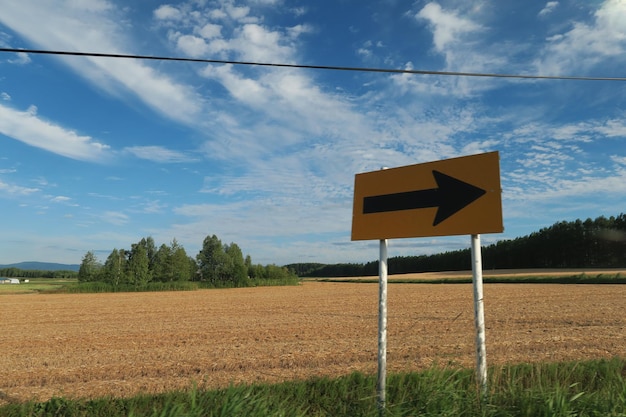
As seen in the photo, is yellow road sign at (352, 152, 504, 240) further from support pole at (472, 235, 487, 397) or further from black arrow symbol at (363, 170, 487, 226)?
support pole at (472, 235, 487, 397)

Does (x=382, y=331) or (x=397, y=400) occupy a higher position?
(x=382, y=331)

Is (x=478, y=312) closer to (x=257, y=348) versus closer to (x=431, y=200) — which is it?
(x=431, y=200)

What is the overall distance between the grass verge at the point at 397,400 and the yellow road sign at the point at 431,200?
1.59m

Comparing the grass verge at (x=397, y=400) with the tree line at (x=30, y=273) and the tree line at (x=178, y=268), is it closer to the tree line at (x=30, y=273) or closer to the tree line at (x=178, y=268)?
the tree line at (x=178, y=268)

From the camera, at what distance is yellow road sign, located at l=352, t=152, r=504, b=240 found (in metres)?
4.46

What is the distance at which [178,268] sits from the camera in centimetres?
7088

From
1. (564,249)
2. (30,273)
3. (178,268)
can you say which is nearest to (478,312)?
(178,268)

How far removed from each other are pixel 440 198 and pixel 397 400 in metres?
2.18

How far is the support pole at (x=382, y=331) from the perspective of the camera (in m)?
4.34

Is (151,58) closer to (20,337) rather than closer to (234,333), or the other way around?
(234,333)

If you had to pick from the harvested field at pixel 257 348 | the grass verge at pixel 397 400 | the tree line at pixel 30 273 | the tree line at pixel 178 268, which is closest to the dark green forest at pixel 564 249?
the tree line at pixel 178 268

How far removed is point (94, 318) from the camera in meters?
22.8

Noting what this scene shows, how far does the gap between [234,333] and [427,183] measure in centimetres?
1221

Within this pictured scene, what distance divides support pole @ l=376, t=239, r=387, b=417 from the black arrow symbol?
46cm
